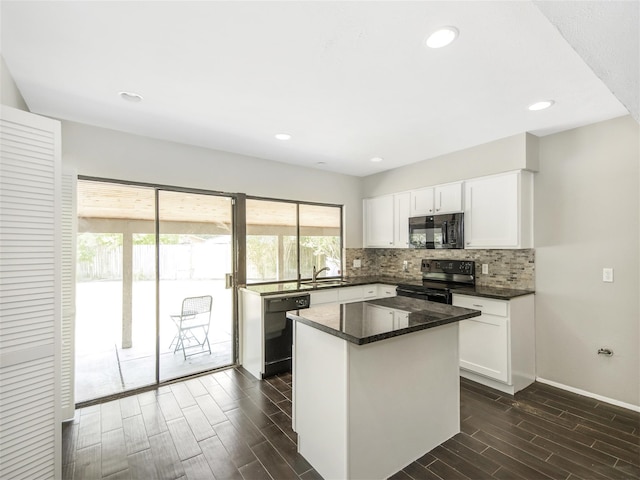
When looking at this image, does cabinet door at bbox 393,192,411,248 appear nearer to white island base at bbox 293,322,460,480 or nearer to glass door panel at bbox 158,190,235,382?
white island base at bbox 293,322,460,480

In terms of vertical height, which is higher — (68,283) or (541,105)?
(541,105)

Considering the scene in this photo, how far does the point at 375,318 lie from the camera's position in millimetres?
2021

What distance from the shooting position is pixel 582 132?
2951 mm

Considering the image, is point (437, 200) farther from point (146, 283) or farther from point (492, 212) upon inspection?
point (146, 283)

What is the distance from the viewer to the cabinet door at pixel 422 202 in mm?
4035

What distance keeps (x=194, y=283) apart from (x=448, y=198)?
3.22 metres

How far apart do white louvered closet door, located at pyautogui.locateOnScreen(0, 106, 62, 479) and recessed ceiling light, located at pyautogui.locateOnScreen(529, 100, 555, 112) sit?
333 cm

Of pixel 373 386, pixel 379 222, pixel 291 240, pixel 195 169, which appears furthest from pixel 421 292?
pixel 195 169

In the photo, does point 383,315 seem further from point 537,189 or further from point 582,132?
point 582,132

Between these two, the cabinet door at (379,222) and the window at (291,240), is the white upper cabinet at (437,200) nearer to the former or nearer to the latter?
the cabinet door at (379,222)

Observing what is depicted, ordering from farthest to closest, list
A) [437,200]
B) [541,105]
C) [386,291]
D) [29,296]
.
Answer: [386,291], [437,200], [541,105], [29,296]

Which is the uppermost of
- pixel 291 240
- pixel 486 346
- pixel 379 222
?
pixel 379 222

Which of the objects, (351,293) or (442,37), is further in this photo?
(351,293)

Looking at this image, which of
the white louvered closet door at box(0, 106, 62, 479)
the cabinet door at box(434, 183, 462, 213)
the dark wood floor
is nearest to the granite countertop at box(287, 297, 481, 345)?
the dark wood floor
